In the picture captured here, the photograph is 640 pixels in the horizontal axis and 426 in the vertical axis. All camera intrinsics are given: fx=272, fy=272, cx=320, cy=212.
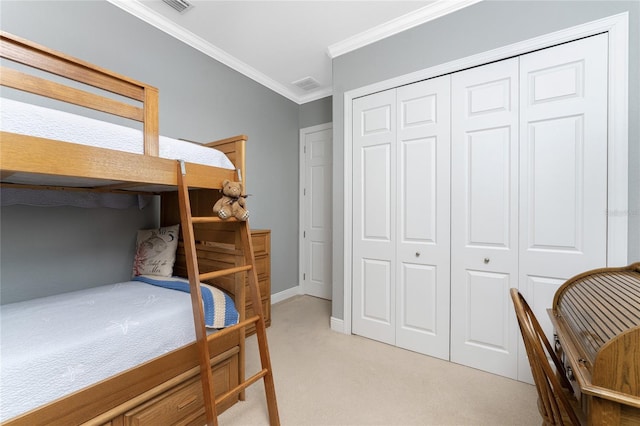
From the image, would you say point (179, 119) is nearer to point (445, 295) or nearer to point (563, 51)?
point (445, 295)

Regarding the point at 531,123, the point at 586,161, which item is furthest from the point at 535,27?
the point at 586,161

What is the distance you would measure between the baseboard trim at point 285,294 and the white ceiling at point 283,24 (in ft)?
9.22

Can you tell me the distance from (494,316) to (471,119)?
1492 mm

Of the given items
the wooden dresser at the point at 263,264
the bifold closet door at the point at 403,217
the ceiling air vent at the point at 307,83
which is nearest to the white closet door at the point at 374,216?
the bifold closet door at the point at 403,217

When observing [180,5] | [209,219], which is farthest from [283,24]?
[209,219]

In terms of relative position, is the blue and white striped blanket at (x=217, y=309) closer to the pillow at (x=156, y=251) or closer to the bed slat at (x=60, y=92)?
the pillow at (x=156, y=251)

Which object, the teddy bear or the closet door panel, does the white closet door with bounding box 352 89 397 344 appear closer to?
the closet door panel

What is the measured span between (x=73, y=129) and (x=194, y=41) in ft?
6.67

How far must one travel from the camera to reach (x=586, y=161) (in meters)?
1.73

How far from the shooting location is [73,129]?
1090 millimetres

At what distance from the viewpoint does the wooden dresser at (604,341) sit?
2.21ft

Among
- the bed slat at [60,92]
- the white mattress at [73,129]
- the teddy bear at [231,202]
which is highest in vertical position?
the bed slat at [60,92]

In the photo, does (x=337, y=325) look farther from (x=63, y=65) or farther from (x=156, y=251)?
(x=63, y=65)

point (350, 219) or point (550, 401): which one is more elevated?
point (350, 219)
